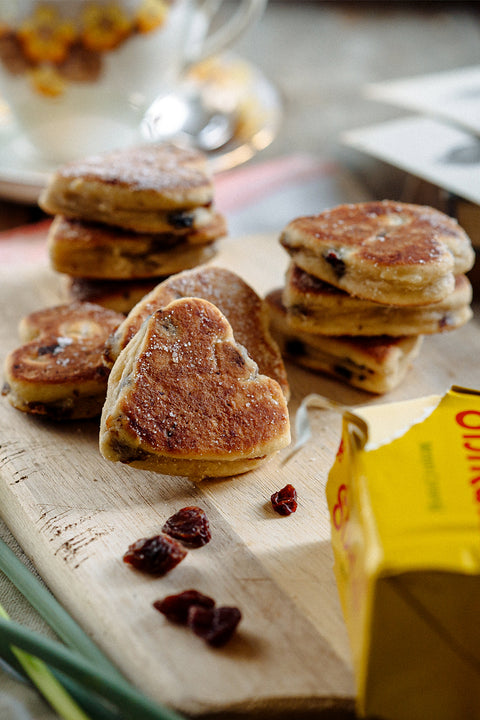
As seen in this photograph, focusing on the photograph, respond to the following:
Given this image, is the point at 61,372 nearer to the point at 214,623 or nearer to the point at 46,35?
the point at 214,623

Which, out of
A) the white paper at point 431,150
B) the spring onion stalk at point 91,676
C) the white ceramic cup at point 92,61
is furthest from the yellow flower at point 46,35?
the spring onion stalk at point 91,676

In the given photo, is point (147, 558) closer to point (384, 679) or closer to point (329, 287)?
point (384, 679)

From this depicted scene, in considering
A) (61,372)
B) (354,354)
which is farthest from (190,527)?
(354,354)

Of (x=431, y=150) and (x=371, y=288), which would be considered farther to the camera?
(x=431, y=150)

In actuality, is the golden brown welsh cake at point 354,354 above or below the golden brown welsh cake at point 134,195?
below

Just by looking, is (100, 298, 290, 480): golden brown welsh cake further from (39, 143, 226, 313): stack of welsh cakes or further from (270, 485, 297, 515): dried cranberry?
(39, 143, 226, 313): stack of welsh cakes

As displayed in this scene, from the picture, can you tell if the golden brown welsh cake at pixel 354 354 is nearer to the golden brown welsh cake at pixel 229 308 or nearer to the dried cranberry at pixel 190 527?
the golden brown welsh cake at pixel 229 308
